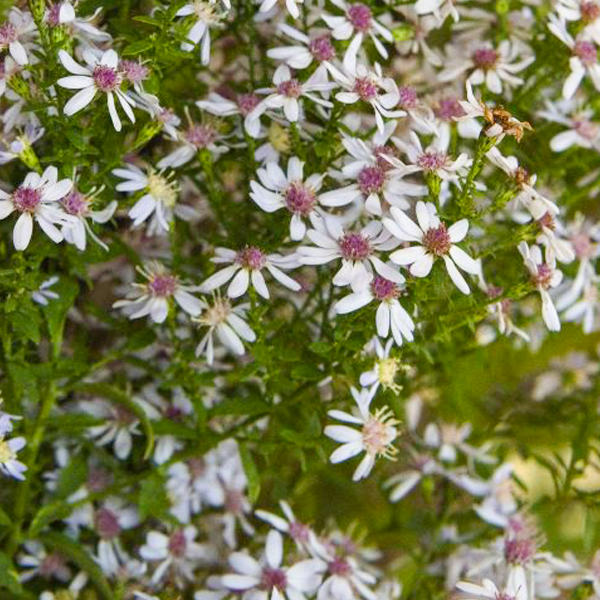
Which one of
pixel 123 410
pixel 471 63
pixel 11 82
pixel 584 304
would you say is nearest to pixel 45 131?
pixel 11 82

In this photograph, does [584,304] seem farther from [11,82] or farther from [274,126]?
[11,82]

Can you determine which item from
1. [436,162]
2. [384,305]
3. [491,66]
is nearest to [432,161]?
[436,162]

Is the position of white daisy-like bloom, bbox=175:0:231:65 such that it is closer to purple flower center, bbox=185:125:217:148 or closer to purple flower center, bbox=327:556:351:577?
purple flower center, bbox=185:125:217:148

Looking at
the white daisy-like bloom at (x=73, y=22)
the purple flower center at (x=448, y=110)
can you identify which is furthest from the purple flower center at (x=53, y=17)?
the purple flower center at (x=448, y=110)

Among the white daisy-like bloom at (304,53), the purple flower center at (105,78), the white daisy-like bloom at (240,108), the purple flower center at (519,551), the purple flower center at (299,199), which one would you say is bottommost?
the purple flower center at (519,551)

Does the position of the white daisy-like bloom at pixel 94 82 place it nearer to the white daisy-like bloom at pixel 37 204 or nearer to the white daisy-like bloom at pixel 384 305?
the white daisy-like bloom at pixel 37 204

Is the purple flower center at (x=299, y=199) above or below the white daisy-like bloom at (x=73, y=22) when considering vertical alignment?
below

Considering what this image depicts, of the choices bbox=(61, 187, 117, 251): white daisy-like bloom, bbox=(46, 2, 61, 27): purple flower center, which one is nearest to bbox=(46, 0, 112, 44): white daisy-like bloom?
bbox=(46, 2, 61, 27): purple flower center
